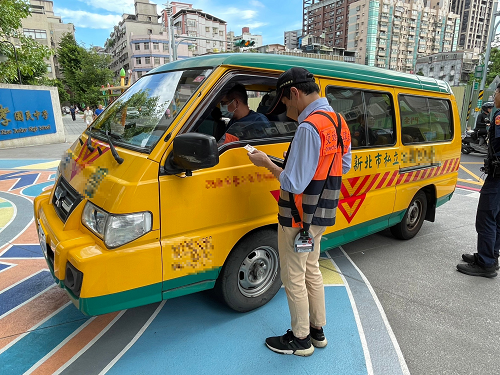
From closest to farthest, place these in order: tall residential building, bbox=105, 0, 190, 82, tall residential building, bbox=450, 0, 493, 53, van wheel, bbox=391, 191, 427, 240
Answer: van wheel, bbox=391, 191, 427, 240, tall residential building, bbox=105, 0, 190, 82, tall residential building, bbox=450, 0, 493, 53

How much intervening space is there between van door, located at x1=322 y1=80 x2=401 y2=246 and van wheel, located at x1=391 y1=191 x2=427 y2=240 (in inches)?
31.3

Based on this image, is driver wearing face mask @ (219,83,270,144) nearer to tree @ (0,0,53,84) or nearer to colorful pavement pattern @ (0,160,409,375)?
colorful pavement pattern @ (0,160,409,375)

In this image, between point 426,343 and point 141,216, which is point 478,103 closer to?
point 426,343

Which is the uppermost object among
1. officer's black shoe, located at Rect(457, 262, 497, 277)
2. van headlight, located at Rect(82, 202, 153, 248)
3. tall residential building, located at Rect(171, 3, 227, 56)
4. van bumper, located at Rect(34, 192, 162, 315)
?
tall residential building, located at Rect(171, 3, 227, 56)

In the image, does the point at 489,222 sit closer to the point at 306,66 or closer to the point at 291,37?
the point at 306,66

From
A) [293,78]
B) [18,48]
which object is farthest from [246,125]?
[18,48]

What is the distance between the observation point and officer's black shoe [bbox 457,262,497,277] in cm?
361

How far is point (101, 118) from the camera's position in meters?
3.02

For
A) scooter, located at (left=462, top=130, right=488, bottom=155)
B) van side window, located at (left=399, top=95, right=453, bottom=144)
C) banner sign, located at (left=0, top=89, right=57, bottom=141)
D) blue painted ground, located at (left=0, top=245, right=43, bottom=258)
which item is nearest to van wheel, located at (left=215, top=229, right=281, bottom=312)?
van side window, located at (left=399, top=95, right=453, bottom=144)

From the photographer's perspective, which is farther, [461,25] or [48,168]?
[461,25]

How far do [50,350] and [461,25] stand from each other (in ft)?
571

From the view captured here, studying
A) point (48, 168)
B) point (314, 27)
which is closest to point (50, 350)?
point (48, 168)

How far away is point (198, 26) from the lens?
76625 mm

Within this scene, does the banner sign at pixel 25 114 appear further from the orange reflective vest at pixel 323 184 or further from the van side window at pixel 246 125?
the orange reflective vest at pixel 323 184
